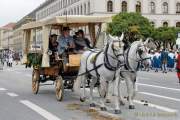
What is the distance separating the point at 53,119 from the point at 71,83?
4.39 meters

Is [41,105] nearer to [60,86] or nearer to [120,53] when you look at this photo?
[60,86]

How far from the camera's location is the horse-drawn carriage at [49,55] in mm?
15852

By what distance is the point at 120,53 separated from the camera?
12547mm

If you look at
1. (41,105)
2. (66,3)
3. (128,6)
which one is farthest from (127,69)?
(66,3)

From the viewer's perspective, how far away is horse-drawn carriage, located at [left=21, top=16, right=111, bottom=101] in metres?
15.9

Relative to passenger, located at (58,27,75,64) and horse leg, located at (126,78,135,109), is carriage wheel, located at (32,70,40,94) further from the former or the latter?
horse leg, located at (126,78,135,109)

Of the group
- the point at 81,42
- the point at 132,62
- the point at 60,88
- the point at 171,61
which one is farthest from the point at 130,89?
the point at 171,61

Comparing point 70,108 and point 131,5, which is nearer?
point 70,108

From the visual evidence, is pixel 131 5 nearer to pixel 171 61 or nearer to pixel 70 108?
pixel 171 61

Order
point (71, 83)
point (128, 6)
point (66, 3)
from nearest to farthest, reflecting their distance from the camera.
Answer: point (71, 83) < point (128, 6) < point (66, 3)

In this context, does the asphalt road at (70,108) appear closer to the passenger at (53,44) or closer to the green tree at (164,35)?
the passenger at (53,44)

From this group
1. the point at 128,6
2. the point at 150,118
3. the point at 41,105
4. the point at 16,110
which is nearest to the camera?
the point at 150,118

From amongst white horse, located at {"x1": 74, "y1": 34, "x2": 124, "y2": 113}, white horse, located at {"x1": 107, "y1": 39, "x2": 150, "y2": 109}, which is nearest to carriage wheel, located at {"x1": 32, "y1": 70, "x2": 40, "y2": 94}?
white horse, located at {"x1": 74, "y1": 34, "x2": 124, "y2": 113}

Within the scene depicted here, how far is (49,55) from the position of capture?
16703 mm
